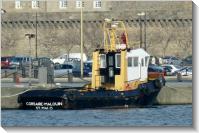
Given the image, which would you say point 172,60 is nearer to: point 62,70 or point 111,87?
point 62,70

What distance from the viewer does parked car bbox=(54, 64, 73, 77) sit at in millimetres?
56156

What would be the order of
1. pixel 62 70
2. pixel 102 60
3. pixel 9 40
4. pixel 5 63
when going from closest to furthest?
1. pixel 102 60
2. pixel 62 70
3. pixel 5 63
4. pixel 9 40

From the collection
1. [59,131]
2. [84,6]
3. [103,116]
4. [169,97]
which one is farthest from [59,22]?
[59,131]

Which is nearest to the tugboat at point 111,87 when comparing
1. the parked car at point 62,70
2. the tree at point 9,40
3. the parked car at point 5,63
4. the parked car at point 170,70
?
the parked car at point 62,70

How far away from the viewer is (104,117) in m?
32.6

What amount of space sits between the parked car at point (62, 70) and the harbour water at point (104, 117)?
18.9m

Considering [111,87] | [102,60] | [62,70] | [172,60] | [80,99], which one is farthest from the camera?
[172,60]

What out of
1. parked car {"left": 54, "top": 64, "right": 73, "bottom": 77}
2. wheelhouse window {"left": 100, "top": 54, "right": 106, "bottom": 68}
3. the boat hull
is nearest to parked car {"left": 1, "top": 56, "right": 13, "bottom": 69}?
parked car {"left": 54, "top": 64, "right": 73, "bottom": 77}

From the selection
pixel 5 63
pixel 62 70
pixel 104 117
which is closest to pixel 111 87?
pixel 104 117

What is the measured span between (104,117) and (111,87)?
5044 mm

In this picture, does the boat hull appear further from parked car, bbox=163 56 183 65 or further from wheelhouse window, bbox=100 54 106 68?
parked car, bbox=163 56 183 65

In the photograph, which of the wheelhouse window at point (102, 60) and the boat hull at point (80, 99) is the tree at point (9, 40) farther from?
the boat hull at point (80, 99)

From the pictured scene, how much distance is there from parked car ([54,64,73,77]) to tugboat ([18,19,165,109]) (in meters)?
16.7

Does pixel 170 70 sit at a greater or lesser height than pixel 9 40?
lesser
